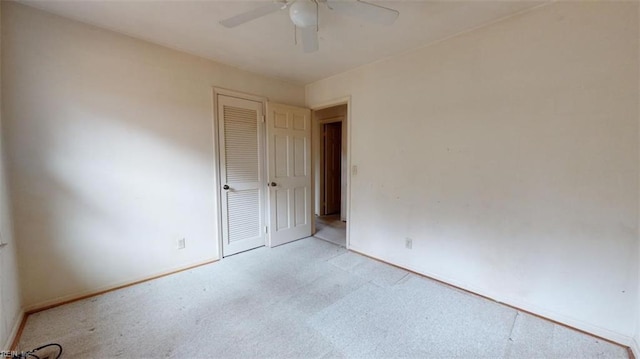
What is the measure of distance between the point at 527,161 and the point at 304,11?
1972 mm

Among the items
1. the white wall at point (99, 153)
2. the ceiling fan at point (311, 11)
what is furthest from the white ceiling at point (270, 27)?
the ceiling fan at point (311, 11)

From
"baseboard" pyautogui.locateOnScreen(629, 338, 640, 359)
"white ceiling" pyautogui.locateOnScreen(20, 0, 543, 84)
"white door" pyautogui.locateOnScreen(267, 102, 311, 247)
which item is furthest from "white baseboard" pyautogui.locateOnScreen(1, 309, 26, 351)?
"baseboard" pyautogui.locateOnScreen(629, 338, 640, 359)

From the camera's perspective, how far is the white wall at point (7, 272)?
5.15 ft

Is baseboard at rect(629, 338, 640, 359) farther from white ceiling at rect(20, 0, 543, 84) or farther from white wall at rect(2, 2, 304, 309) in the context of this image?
white wall at rect(2, 2, 304, 309)

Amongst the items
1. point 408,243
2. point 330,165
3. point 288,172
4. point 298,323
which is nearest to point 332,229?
point 288,172

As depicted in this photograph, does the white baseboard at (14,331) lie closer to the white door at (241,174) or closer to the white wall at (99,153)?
the white wall at (99,153)

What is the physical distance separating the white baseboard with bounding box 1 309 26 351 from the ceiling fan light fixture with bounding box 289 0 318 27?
2692 mm

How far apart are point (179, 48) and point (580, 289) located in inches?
157

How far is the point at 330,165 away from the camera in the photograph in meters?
5.31

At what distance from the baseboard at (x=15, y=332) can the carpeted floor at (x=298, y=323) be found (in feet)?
0.13

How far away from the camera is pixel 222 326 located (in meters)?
1.79

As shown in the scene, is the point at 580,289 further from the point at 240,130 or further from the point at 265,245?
the point at 240,130

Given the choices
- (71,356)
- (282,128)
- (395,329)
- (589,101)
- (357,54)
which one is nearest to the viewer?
(71,356)

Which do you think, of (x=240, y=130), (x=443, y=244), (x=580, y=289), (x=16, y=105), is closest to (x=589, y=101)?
(x=580, y=289)
